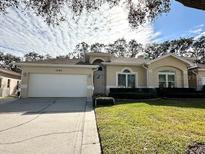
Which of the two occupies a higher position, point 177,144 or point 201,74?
point 201,74

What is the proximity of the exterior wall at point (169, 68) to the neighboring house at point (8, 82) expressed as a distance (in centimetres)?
1743

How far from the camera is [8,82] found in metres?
30.0

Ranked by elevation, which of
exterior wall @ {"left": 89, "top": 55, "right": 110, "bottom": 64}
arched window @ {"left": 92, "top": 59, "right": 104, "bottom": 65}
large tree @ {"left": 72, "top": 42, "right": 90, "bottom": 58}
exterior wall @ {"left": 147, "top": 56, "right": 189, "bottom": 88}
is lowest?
exterior wall @ {"left": 147, "top": 56, "right": 189, "bottom": 88}

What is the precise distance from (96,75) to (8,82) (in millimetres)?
12620

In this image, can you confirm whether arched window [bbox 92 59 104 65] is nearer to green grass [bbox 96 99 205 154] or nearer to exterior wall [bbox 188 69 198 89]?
exterior wall [bbox 188 69 198 89]

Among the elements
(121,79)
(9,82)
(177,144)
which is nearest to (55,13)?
(177,144)

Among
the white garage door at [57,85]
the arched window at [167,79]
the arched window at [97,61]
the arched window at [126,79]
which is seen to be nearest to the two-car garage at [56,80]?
the white garage door at [57,85]

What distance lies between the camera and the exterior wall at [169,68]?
24.6 meters

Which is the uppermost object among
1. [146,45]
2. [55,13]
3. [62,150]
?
[146,45]

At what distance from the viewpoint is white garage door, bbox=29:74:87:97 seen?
22.3m

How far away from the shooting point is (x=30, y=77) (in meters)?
22.6

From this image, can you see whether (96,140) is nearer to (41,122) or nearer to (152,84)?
(41,122)

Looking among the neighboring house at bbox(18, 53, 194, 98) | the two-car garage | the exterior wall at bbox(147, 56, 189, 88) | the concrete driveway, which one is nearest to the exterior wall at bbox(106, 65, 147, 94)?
the neighboring house at bbox(18, 53, 194, 98)

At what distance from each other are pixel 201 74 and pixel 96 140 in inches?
923
